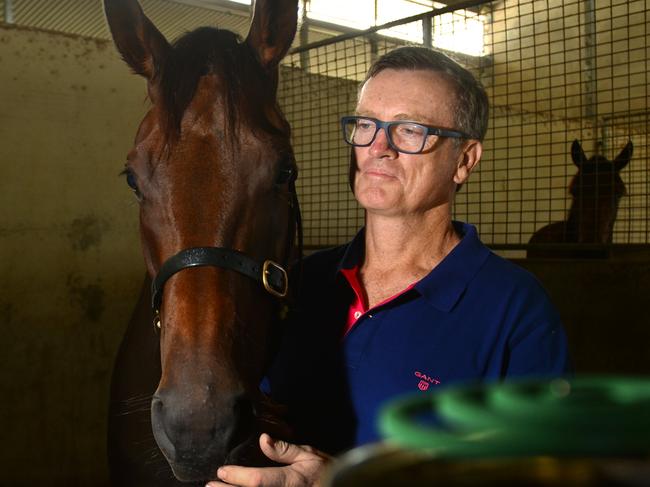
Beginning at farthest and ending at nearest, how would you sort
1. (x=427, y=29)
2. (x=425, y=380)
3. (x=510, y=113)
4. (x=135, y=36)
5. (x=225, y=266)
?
(x=510, y=113) → (x=427, y=29) → (x=135, y=36) → (x=425, y=380) → (x=225, y=266)

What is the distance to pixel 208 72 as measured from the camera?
1347 millimetres

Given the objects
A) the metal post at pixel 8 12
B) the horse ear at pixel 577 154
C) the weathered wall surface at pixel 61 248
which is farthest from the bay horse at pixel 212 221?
the metal post at pixel 8 12

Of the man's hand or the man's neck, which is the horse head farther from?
the man's hand

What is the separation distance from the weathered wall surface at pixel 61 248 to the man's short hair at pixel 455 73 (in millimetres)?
2244

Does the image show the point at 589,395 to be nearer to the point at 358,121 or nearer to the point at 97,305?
the point at 358,121

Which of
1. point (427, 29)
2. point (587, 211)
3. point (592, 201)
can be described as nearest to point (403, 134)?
→ point (427, 29)

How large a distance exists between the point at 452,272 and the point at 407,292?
103mm

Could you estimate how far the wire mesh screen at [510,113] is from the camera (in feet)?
12.0

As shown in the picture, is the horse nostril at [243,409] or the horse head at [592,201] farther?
the horse head at [592,201]

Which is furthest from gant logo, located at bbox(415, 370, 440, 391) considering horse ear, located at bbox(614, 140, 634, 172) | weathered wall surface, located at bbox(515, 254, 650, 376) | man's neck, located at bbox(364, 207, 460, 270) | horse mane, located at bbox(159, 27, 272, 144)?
horse ear, located at bbox(614, 140, 634, 172)

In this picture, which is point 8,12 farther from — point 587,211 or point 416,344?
point 416,344

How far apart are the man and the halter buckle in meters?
Answer: 0.18

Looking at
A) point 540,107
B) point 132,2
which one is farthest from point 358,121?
point 540,107

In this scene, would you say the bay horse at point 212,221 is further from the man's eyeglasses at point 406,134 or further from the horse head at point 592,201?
the horse head at point 592,201
